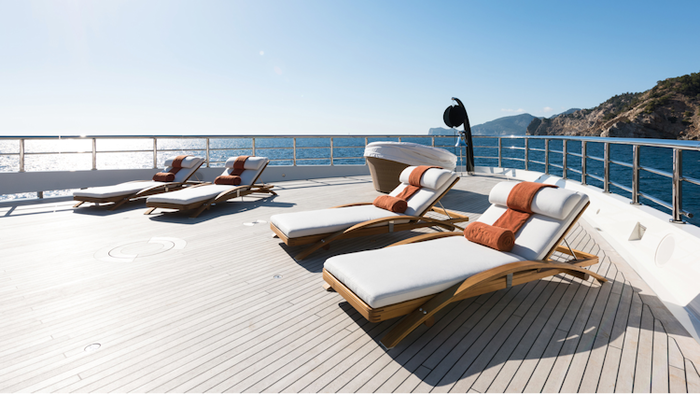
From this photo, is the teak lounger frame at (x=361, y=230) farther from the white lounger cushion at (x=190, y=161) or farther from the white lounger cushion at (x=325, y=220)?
the white lounger cushion at (x=190, y=161)

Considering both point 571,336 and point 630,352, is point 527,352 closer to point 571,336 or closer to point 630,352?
point 571,336

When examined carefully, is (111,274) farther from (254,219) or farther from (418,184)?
(418,184)

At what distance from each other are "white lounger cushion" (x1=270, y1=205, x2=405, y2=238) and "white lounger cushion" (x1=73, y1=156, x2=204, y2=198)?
119 inches

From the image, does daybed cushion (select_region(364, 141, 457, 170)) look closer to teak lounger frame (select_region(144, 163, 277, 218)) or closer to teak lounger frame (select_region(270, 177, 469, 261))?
teak lounger frame (select_region(144, 163, 277, 218))

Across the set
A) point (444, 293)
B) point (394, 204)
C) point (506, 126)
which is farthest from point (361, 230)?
point (506, 126)

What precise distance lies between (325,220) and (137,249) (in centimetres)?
165

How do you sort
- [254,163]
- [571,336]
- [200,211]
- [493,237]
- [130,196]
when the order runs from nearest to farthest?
1. [571,336]
2. [493,237]
3. [200,211]
4. [130,196]
5. [254,163]

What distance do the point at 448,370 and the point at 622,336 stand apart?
90 cm

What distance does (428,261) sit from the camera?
6.50 feet

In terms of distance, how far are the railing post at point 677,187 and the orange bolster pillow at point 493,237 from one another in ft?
3.79

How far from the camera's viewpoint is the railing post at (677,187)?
2.34 meters

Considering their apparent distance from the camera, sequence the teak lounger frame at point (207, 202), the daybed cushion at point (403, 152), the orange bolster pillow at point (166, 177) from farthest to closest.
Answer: the orange bolster pillow at point (166, 177) → the daybed cushion at point (403, 152) → the teak lounger frame at point (207, 202)

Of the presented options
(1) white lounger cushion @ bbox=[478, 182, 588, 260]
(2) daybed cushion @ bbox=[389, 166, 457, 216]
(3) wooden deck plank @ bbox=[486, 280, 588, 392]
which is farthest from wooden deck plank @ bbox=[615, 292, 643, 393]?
(2) daybed cushion @ bbox=[389, 166, 457, 216]

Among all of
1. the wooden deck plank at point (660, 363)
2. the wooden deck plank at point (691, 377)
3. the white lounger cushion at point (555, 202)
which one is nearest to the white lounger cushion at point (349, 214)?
the white lounger cushion at point (555, 202)
